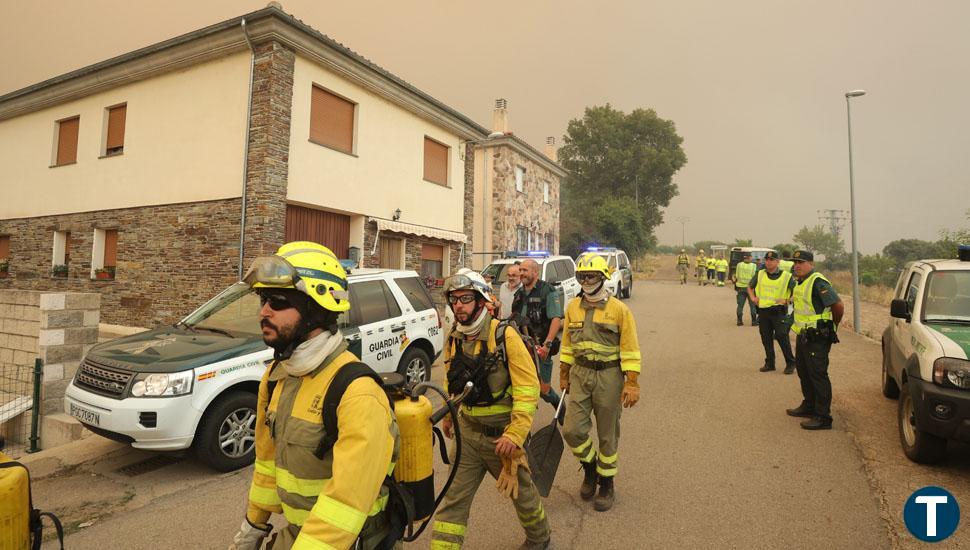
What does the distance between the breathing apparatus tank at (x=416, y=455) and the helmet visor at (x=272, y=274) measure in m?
0.57

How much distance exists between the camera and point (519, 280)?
612cm

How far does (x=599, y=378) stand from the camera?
3.81 metres

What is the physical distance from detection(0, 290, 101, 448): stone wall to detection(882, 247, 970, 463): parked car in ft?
27.9

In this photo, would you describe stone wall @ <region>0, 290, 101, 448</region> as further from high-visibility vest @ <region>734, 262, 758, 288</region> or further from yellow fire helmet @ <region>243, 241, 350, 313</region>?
high-visibility vest @ <region>734, 262, 758, 288</region>

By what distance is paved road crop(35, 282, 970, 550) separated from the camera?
330 centimetres

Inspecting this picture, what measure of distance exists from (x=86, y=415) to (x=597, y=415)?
14.4 feet

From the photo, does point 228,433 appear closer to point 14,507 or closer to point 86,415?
point 86,415

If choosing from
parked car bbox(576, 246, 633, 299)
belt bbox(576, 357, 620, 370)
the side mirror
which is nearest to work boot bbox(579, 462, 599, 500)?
belt bbox(576, 357, 620, 370)

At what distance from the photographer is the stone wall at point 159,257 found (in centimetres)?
1080

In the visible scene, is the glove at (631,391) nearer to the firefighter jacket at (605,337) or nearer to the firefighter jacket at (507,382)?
the firefighter jacket at (605,337)

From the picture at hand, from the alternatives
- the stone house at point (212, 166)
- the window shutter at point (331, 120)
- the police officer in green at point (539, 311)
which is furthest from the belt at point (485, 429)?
the window shutter at point (331, 120)

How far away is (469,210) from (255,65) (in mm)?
8365

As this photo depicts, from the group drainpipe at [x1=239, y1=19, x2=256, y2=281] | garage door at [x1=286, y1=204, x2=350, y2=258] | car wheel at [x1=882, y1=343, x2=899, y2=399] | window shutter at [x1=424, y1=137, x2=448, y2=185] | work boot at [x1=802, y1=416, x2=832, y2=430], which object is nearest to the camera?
work boot at [x1=802, y1=416, x2=832, y2=430]

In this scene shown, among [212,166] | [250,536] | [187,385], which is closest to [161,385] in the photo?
[187,385]
